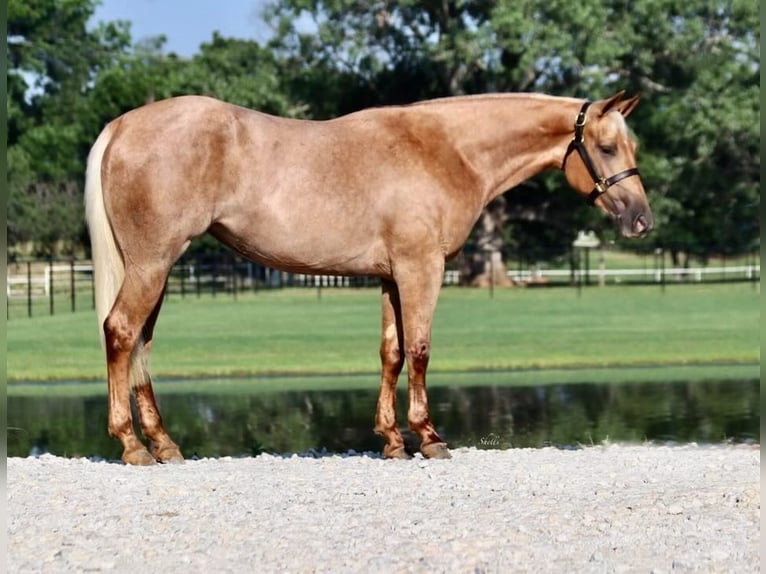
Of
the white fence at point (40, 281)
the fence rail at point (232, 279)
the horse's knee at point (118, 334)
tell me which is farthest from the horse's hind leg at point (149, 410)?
the white fence at point (40, 281)

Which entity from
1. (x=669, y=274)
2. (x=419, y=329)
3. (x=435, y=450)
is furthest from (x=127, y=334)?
(x=669, y=274)

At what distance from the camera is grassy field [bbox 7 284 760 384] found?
22.8 m

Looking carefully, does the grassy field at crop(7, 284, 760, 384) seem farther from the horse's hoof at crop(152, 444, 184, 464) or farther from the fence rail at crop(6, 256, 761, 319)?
the horse's hoof at crop(152, 444, 184, 464)

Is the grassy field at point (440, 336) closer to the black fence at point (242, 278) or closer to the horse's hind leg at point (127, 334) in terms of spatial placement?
the black fence at point (242, 278)

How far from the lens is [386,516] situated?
6.88 meters

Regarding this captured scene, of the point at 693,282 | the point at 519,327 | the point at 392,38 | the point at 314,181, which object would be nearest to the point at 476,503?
the point at 314,181

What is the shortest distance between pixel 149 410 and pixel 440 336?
18.1 metres

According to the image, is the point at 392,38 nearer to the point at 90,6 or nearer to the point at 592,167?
the point at 90,6

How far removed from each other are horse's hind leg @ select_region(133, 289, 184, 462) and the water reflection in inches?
44.7

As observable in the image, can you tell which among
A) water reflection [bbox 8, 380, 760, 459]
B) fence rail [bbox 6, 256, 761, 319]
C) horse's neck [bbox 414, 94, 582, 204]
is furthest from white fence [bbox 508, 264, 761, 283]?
horse's neck [bbox 414, 94, 582, 204]

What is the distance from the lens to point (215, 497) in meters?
7.55

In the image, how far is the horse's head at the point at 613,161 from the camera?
939 centimetres

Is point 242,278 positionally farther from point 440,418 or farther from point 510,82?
point 440,418

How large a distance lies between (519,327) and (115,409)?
20.4 metres
